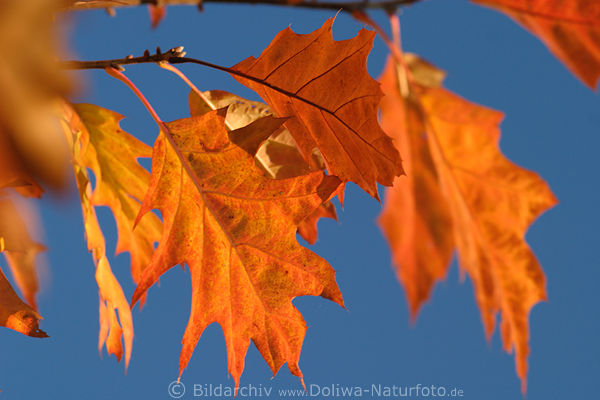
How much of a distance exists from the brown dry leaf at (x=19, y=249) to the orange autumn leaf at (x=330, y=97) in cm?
26

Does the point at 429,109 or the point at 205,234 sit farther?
the point at 429,109

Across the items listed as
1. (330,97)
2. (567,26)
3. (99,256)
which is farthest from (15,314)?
(567,26)

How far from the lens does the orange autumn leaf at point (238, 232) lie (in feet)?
1.68

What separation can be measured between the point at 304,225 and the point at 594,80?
0.32 meters

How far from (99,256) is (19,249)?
0.31 ft

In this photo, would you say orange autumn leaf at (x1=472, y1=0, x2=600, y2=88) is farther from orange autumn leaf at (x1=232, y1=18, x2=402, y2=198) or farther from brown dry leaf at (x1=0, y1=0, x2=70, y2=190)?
brown dry leaf at (x1=0, y1=0, x2=70, y2=190)

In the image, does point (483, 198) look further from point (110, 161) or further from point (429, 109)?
point (110, 161)

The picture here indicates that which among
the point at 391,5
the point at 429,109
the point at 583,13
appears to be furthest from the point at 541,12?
the point at 429,109

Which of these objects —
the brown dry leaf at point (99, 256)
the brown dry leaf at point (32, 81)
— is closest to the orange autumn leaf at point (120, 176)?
the brown dry leaf at point (99, 256)

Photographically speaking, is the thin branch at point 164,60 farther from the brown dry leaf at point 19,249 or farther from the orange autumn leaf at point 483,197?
the orange autumn leaf at point 483,197

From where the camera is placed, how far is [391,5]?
0.70m

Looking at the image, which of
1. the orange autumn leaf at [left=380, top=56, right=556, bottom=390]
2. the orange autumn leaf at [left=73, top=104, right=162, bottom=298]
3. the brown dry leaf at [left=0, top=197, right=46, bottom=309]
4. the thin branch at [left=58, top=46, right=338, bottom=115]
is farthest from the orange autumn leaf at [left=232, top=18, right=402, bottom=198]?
the orange autumn leaf at [left=380, top=56, right=556, bottom=390]

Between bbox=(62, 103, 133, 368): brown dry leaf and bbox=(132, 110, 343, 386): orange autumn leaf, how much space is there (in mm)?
68

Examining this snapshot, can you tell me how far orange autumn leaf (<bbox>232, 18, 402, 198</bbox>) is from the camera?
1.55ft
